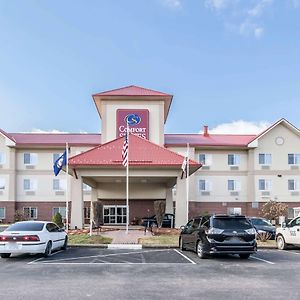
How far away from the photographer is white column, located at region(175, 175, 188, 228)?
1175 inches

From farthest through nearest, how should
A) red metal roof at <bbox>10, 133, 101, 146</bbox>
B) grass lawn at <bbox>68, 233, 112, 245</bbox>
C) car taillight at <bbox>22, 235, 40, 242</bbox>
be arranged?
red metal roof at <bbox>10, 133, 101, 146</bbox>, grass lawn at <bbox>68, 233, 112, 245</bbox>, car taillight at <bbox>22, 235, 40, 242</bbox>

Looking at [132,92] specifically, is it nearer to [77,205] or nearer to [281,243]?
[77,205]

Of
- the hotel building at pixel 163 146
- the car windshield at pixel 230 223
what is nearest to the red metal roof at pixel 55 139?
the hotel building at pixel 163 146

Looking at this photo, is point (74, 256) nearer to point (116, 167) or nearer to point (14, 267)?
point (14, 267)

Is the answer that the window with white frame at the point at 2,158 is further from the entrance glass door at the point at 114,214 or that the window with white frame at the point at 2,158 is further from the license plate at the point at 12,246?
the license plate at the point at 12,246

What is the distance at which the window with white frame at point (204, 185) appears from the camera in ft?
169

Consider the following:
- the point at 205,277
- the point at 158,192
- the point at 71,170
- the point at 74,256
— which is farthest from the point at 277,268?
the point at 158,192

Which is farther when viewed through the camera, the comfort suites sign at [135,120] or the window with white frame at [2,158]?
the window with white frame at [2,158]

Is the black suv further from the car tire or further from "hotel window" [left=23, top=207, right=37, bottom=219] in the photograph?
"hotel window" [left=23, top=207, right=37, bottom=219]

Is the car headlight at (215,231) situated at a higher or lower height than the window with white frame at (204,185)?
lower

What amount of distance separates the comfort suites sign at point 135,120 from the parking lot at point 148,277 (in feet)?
99.8

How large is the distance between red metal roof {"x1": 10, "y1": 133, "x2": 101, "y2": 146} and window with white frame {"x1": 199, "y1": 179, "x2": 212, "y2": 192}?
490 inches

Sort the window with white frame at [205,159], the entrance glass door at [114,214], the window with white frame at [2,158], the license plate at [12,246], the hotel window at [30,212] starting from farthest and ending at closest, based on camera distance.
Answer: the window with white frame at [205,159]
the hotel window at [30,212]
the window with white frame at [2,158]
the entrance glass door at [114,214]
the license plate at [12,246]

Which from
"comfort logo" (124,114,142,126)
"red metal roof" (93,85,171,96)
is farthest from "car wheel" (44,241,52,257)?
"red metal roof" (93,85,171,96)
